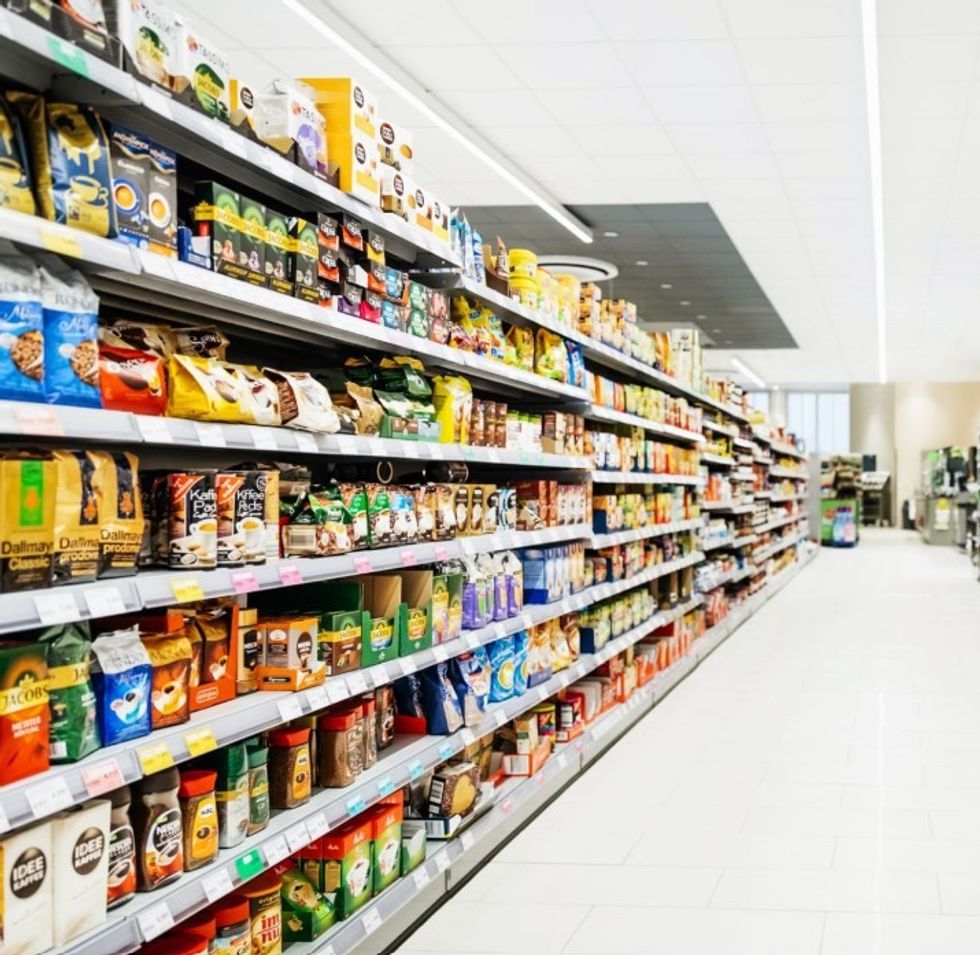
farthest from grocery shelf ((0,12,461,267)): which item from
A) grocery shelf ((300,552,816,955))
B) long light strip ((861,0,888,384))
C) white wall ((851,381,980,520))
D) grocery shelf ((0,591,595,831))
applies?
white wall ((851,381,980,520))

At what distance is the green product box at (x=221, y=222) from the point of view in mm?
2584

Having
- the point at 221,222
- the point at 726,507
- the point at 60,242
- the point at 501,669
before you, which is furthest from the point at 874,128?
the point at 60,242

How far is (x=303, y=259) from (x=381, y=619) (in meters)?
1.08

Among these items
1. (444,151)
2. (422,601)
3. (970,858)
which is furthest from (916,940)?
(444,151)

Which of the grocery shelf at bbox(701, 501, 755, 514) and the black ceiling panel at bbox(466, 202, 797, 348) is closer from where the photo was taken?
the grocery shelf at bbox(701, 501, 755, 514)

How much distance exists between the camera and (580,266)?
11945mm

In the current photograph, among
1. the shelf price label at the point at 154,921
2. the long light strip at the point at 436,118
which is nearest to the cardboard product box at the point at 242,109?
the shelf price label at the point at 154,921

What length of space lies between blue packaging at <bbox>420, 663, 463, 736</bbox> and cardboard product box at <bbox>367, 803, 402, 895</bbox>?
403 millimetres

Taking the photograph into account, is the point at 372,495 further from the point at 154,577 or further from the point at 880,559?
the point at 880,559

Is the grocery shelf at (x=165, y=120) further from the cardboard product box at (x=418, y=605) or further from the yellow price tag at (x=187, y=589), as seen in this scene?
the cardboard product box at (x=418, y=605)

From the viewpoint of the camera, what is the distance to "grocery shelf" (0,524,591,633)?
1948 millimetres

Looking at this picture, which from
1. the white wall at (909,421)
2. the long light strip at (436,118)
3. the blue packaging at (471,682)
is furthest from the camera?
the white wall at (909,421)

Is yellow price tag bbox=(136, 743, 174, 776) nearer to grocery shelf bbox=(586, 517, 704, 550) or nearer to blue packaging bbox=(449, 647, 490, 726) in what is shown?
blue packaging bbox=(449, 647, 490, 726)

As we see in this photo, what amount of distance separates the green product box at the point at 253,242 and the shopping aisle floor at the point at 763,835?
193 centimetres
